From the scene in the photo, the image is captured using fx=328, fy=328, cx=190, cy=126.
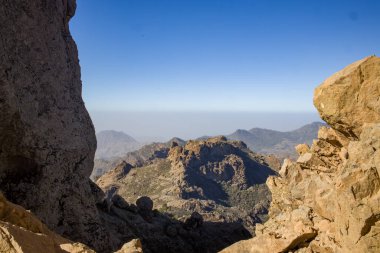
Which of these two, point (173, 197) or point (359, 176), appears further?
point (173, 197)

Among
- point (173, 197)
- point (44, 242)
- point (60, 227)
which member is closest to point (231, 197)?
point (173, 197)

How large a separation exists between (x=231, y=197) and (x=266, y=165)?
38.6 m

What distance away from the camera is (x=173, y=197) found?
124000 millimetres

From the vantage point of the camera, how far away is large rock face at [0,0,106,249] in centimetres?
3117

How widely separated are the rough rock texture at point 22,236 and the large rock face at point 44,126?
14883 millimetres

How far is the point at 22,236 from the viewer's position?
1263cm

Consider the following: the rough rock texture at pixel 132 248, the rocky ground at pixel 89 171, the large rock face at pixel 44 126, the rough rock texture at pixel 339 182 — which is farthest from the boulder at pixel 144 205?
the rough rock texture at pixel 132 248

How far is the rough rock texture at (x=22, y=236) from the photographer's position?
11.8 m

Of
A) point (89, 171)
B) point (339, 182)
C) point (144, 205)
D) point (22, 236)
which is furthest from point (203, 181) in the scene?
point (22, 236)

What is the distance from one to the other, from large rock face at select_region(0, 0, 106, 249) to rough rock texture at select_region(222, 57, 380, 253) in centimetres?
1960

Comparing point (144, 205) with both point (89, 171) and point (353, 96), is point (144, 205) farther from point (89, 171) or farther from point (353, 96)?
point (353, 96)

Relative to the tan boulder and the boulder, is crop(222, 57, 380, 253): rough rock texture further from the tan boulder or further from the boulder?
the boulder

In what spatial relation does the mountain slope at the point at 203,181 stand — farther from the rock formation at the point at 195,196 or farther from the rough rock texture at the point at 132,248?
the rough rock texture at the point at 132,248

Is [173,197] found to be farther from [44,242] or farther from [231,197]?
[44,242]
